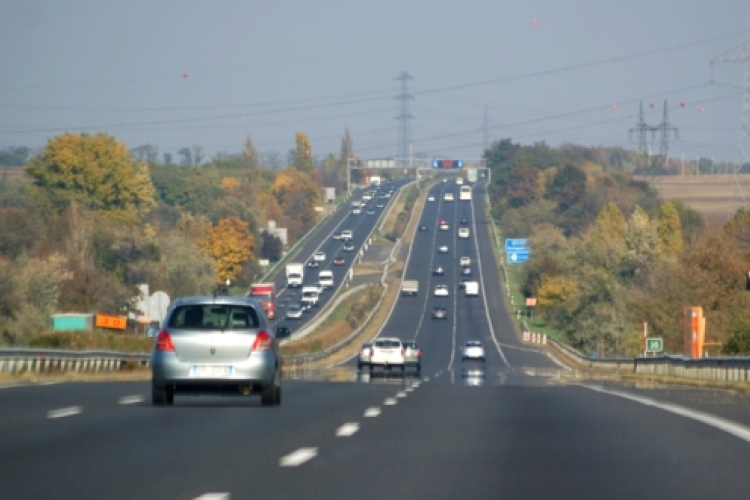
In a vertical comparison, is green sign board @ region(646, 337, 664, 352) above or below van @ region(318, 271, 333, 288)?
below

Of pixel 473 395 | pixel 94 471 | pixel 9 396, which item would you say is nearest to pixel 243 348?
pixel 9 396

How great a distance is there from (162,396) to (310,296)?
333ft

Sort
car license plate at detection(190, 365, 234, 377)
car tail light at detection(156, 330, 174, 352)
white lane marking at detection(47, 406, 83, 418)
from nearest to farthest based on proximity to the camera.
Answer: white lane marking at detection(47, 406, 83, 418), car license plate at detection(190, 365, 234, 377), car tail light at detection(156, 330, 174, 352)

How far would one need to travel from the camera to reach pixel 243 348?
19.6 meters

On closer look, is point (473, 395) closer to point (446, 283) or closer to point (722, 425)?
point (722, 425)

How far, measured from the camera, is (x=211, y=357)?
1953 cm

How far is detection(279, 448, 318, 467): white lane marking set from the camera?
11.9 meters

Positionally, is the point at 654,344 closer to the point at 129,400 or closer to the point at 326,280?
the point at 129,400

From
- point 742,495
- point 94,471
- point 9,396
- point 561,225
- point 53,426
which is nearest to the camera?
point 742,495

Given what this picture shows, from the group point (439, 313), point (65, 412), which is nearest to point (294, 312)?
point (439, 313)

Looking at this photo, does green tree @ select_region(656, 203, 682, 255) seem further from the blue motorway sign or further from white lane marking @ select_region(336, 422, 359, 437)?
white lane marking @ select_region(336, 422, 359, 437)

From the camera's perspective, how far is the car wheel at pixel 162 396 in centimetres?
1962

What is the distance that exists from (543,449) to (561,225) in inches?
7014

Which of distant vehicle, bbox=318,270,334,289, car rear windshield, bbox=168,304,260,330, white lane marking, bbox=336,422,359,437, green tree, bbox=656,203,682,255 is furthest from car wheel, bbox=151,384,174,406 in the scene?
green tree, bbox=656,203,682,255
